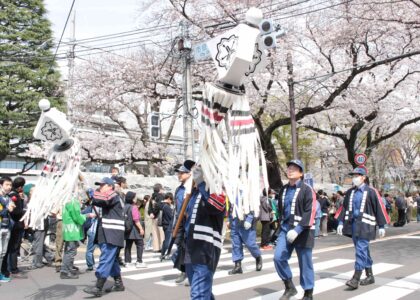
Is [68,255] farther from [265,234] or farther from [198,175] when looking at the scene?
[265,234]

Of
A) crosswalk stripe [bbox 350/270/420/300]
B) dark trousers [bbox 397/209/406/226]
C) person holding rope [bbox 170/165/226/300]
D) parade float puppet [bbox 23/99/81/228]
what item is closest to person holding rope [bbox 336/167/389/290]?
crosswalk stripe [bbox 350/270/420/300]

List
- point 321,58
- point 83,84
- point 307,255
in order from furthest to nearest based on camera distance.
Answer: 1. point 83,84
2. point 321,58
3. point 307,255

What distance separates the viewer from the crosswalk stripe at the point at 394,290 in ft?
20.5

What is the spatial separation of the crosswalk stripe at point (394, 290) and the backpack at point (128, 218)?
13.7 ft

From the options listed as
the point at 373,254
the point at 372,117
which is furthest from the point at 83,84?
the point at 373,254

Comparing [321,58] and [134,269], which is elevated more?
[321,58]

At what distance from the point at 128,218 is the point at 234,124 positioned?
5010mm

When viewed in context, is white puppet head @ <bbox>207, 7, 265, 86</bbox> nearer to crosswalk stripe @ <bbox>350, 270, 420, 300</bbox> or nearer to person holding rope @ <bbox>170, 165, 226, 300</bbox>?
person holding rope @ <bbox>170, 165, 226, 300</bbox>

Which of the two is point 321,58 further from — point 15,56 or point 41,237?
point 15,56

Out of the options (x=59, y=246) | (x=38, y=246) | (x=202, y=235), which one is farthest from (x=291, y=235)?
(x=38, y=246)

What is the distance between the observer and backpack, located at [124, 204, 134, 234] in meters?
8.38

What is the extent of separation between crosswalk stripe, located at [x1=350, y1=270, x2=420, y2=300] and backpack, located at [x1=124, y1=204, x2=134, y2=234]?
4.16 meters

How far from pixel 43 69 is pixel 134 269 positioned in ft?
59.3

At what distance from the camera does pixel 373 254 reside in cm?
1039
